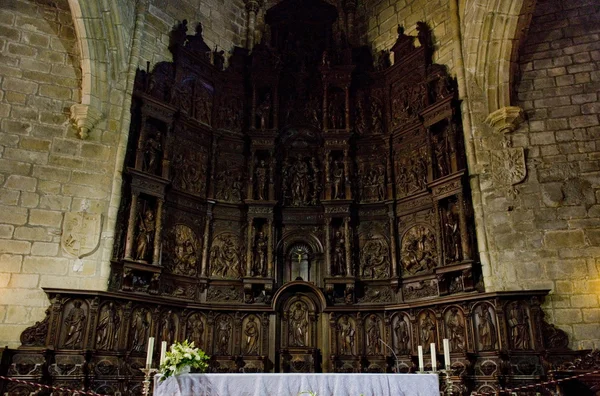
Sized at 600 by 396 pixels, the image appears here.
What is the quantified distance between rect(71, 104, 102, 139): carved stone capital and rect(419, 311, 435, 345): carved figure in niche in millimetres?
7868

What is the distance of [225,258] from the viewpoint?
1138 cm

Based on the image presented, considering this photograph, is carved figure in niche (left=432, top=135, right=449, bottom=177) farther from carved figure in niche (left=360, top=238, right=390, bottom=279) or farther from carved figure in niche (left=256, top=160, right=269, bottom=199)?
carved figure in niche (left=256, top=160, right=269, bottom=199)

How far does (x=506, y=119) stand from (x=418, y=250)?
3.31 metres

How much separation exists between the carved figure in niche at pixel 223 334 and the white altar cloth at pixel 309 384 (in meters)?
4.35

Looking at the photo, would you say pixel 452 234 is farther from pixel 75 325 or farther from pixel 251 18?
pixel 251 18

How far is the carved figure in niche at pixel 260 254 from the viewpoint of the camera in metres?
11.2

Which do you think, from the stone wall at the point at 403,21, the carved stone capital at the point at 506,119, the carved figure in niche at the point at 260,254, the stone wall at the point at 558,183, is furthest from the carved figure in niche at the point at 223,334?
the stone wall at the point at 403,21

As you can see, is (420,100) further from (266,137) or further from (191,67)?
(191,67)

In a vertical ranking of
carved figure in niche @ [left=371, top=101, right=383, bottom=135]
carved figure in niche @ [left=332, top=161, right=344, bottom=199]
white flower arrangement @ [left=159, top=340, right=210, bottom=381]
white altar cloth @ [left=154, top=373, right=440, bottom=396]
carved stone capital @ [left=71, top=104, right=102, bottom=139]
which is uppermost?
carved figure in niche @ [left=371, top=101, right=383, bottom=135]

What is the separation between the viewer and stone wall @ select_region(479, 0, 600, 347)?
8.94 metres

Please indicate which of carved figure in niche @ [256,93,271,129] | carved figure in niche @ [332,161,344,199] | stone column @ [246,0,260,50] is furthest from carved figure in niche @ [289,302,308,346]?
stone column @ [246,0,260,50]

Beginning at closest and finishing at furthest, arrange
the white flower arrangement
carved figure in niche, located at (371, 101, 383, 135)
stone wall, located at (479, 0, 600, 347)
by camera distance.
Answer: the white flower arrangement
stone wall, located at (479, 0, 600, 347)
carved figure in niche, located at (371, 101, 383, 135)

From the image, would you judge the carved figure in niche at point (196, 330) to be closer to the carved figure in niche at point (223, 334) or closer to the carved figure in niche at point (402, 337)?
the carved figure in niche at point (223, 334)

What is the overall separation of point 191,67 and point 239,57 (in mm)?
1629
